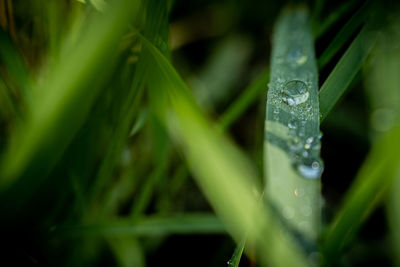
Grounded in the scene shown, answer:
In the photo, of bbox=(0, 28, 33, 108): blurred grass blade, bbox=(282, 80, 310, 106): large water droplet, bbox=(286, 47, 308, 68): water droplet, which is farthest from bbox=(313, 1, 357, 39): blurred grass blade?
bbox=(0, 28, 33, 108): blurred grass blade

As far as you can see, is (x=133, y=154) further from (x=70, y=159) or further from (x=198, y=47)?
(x=198, y=47)

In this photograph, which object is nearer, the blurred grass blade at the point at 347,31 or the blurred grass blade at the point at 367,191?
the blurred grass blade at the point at 367,191

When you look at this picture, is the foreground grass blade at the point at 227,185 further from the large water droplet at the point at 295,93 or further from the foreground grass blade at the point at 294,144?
the large water droplet at the point at 295,93

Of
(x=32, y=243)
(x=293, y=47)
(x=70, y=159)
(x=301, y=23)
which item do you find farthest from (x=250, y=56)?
(x=32, y=243)

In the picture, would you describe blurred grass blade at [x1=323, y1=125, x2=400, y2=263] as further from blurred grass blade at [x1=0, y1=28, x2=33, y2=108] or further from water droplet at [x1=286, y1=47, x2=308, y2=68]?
blurred grass blade at [x1=0, y1=28, x2=33, y2=108]

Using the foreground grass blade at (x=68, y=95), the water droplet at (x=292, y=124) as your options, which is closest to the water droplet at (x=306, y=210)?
the water droplet at (x=292, y=124)
